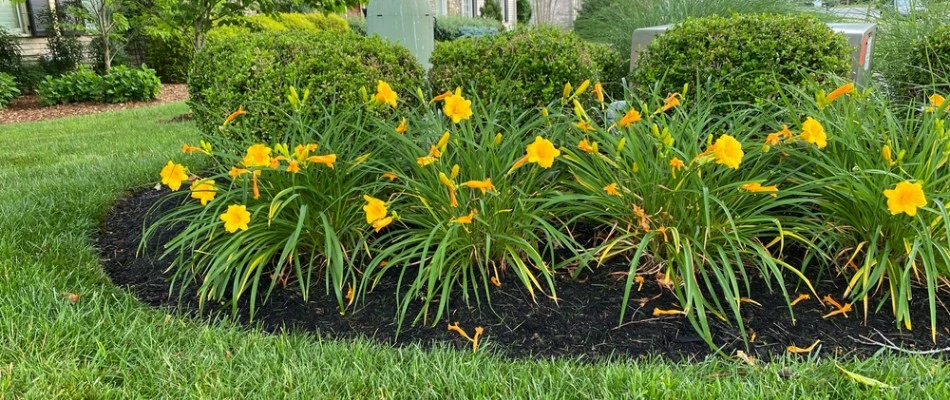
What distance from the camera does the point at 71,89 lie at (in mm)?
10062

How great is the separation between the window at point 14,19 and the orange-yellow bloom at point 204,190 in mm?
12908

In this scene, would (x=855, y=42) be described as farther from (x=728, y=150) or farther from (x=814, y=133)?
(x=728, y=150)

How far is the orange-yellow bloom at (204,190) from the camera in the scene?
233cm

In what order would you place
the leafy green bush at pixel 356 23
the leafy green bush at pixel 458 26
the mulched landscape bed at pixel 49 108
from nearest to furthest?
the mulched landscape bed at pixel 49 108 → the leafy green bush at pixel 356 23 → the leafy green bush at pixel 458 26

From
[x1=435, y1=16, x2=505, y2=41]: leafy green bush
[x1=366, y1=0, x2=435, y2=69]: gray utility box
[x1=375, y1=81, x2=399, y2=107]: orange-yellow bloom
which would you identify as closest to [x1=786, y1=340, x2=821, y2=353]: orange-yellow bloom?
[x1=375, y1=81, x2=399, y2=107]: orange-yellow bloom

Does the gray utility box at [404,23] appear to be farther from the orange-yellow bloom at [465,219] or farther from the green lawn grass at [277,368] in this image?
the green lawn grass at [277,368]

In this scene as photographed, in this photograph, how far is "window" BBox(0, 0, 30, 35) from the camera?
12406 millimetres

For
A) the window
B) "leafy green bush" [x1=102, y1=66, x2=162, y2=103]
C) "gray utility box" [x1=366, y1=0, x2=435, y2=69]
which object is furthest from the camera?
the window

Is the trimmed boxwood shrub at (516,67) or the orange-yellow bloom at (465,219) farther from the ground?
the trimmed boxwood shrub at (516,67)

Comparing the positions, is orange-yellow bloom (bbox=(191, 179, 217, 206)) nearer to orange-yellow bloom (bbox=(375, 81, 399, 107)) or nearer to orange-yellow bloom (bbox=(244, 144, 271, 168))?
orange-yellow bloom (bbox=(244, 144, 271, 168))

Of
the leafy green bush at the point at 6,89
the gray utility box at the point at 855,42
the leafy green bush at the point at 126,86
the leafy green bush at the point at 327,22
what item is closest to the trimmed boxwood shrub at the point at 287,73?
the gray utility box at the point at 855,42

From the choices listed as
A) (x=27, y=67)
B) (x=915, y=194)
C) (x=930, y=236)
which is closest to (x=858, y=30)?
(x=930, y=236)

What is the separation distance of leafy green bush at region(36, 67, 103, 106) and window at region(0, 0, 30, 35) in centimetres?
321

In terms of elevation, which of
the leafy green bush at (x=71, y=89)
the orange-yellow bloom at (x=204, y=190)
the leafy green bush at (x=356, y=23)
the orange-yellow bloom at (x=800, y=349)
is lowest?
the orange-yellow bloom at (x=800, y=349)
